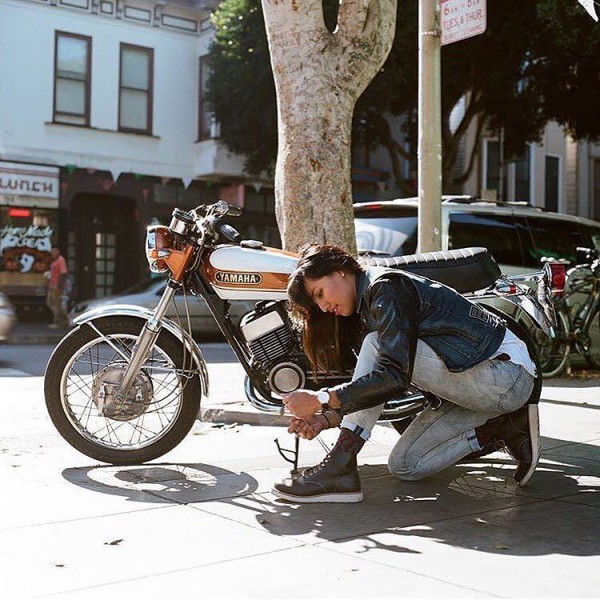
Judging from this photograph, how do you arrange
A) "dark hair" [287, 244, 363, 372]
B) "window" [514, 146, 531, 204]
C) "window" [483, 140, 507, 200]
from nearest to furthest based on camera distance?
"dark hair" [287, 244, 363, 372]
"window" [483, 140, 507, 200]
"window" [514, 146, 531, 204]

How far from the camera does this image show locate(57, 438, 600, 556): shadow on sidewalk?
370cm

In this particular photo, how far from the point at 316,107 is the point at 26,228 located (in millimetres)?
15732

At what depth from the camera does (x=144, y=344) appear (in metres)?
4.99

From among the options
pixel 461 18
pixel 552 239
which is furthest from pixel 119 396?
pixel 552 239

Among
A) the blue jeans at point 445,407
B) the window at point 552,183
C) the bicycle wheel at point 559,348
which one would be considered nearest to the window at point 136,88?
the window at point 552,183

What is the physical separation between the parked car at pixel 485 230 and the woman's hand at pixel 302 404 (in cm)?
504

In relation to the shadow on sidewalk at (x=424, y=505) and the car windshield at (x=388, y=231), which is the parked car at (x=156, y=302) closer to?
the car windshield at (x=388, y=231)

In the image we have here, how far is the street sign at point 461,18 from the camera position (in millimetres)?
7031

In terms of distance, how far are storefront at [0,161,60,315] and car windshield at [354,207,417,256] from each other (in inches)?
532

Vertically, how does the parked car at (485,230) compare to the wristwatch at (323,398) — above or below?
above

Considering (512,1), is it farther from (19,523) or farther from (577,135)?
(19,523)

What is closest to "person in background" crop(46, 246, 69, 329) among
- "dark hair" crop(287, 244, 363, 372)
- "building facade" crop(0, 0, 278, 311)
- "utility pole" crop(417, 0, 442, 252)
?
"building facade" crop(0, 0, 278, 311)

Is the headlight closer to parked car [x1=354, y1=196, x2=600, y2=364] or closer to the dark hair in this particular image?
the dark hair

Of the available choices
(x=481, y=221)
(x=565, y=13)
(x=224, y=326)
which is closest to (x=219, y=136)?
(x=565, y=13)
